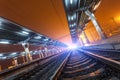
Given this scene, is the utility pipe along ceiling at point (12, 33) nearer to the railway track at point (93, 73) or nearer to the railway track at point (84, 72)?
the railway track at point (84, 72)

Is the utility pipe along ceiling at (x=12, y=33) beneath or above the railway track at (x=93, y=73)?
above

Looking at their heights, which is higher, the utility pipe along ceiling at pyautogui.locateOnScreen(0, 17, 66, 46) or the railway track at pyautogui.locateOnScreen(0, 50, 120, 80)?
the utility pipe along ceiling at pyautogui.locateOnScreen(0, 17, 66, 46)

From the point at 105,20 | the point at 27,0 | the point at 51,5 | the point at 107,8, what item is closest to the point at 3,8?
the point at 27,0

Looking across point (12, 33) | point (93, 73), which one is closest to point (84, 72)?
point (93, 73)

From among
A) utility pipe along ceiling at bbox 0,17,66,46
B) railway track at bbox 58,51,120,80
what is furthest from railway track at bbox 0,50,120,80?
utility pipe along ceiling at bbox 0,17,66,46

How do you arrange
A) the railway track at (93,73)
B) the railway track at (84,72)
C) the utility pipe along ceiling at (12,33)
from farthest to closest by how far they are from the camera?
the utility pipe along ceiling at (12,33)
the railway track at (84,72)
the railway track at (93,73)

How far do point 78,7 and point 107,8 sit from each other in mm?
4375

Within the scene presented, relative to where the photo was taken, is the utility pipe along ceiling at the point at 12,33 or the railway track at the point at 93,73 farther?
the utility pipe along ceiling at the point at 12,33

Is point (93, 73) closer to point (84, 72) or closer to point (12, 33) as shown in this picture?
point (84, 72)

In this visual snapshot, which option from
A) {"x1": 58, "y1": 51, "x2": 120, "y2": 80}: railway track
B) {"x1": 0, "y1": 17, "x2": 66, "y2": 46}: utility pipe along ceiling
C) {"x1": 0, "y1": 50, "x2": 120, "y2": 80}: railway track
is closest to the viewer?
{"x1": 58, "y1": 51, "x2": 120, "y2": 80}: railway track

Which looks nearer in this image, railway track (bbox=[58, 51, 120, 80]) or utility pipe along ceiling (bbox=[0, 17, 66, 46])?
railway track (bbox=[58, 51, 120, 80])

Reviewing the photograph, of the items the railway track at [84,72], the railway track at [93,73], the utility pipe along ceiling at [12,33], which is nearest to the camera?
the railway track at [93,73]

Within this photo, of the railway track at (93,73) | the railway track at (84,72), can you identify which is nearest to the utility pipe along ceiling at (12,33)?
the railway track at (84,72)

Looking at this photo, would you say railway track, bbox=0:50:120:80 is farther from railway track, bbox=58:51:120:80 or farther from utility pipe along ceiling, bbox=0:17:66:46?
utility pipe along ceiling, bbox=0:17:66:46
